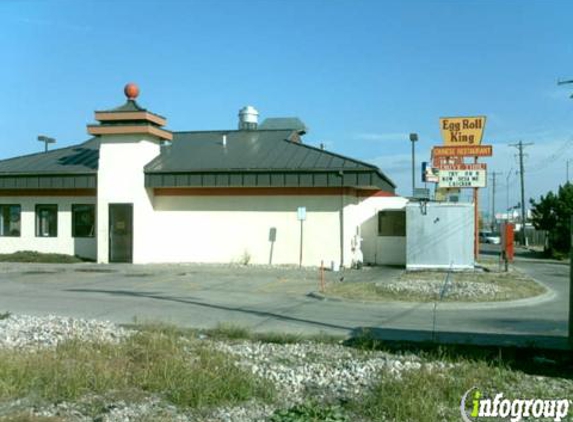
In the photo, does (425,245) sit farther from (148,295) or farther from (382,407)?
(382,407)

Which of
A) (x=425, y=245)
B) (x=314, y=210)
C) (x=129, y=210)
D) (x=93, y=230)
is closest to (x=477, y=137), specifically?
(x=425, y=245)

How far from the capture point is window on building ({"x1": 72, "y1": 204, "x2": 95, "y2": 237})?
29.4 metres

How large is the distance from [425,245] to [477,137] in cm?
499


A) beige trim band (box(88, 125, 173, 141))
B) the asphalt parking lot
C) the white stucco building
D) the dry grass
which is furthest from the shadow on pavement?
beige trim band (box(88, 125, 173, 141))

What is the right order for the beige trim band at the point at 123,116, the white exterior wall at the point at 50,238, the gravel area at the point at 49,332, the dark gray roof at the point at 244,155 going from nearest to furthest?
the gravel area at the point at 49,332 → the dark gray roof at the point at 244,155 → the beige trim band at the point at 123,116 → the white exterior wall at the point at 50,238

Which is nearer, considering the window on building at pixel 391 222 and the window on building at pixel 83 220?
the window on building at pixel 83 220

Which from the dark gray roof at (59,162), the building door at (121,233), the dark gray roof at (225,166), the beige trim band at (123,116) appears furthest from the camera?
the dark gray roof at (59,162)

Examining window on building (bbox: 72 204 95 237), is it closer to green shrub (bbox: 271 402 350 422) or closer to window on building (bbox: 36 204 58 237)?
window on building (bbox: 36 204 58 237)

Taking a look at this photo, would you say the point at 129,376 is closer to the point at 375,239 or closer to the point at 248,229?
the point at 248,229

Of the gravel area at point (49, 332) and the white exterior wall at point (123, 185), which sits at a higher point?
the white exterior wall at point (123, 185)

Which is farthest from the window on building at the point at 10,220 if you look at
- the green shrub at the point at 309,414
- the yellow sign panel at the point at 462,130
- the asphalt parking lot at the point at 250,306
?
the green shrub at the point at 309,414

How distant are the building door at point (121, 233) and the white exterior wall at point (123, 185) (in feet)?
0.68

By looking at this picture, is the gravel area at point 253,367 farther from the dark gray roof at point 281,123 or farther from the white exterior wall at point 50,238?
the dark gray roof at point 281,123

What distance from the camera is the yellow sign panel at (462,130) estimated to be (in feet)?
87.0
